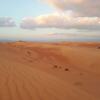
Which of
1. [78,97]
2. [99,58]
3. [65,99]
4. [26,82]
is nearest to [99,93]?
[78,97]

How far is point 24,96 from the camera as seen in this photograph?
560 cm

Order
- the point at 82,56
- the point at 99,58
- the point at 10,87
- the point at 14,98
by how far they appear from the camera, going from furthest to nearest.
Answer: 1. the point at 82,56
2. the point at 99,58
3. the point at 10,87
4. the point at 14,98

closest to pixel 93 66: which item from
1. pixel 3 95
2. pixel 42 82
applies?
pixel 42 82

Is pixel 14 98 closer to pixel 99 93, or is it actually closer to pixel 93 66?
pixel 99 93

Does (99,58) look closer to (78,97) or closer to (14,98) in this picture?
(78,97)

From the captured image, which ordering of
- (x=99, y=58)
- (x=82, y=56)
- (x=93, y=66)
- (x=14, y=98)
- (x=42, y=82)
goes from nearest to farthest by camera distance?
(x=14, y=98) → (x=42, y=82) → (x=93, y=66) → (x=99, y=58) → (x=82, y=56)

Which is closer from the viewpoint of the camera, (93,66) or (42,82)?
(42,82)

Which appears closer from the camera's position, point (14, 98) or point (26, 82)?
point (14, 98)

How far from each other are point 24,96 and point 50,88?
49.0 inches

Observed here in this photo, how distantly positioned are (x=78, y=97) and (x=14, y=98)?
1.76 metres

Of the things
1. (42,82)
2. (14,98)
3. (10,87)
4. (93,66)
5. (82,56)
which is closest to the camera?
(14,98)

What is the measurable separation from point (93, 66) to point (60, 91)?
26.4ft

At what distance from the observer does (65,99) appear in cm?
564

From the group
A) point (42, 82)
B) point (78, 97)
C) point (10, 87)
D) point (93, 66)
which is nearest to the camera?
point (78, 97)
